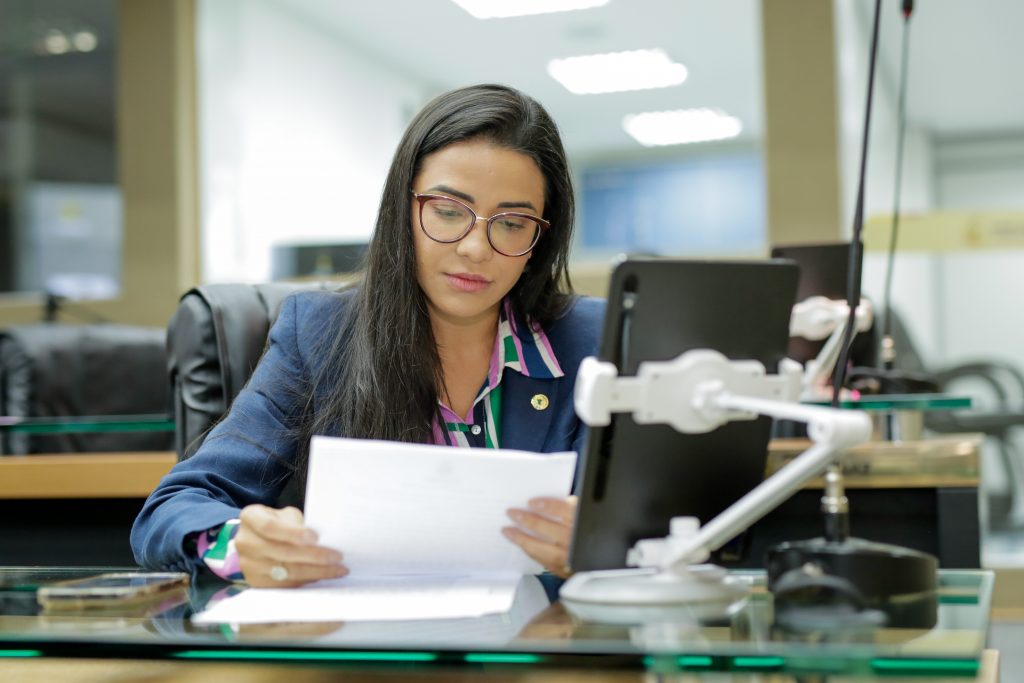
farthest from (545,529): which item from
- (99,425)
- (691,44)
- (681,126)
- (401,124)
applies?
(681,126)

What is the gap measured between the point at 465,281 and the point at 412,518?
0.56 metres

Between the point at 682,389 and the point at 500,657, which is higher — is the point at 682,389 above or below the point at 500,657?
above

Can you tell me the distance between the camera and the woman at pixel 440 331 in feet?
4.66

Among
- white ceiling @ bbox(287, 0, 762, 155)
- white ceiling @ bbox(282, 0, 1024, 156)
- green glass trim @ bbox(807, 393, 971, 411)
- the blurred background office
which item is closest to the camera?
green glass trim @ bbox(807, 393, 971, 411)

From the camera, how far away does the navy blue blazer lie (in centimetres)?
122

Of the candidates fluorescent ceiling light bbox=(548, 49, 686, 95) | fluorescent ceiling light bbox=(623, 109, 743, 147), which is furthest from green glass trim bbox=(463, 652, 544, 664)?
fluorescent ceiling light bbox=(623, 109, 743, 147)

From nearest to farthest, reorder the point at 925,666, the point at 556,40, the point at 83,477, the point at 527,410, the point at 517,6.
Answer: the point at 925,666 < the point at 527,410 < the point at 83,477 < the point at 517,6 < the point at 556,40

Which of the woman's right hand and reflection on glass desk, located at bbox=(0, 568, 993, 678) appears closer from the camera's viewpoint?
reflection on glass desk, located at bbox=(0, 568, 993, 678)

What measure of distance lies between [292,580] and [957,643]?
1.89ft

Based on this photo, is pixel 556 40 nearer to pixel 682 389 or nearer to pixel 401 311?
pixel 401 311

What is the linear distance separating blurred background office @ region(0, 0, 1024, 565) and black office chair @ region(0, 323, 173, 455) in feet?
2.78

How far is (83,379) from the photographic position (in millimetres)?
3043

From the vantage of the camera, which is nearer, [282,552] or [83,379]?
[282,552]

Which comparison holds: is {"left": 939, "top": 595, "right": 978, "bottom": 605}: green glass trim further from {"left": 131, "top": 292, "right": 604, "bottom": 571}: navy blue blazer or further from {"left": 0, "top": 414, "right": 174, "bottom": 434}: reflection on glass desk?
{"left": 0, "top": 414, "right": 174, "bottom": 434}: reflection on glass desk
